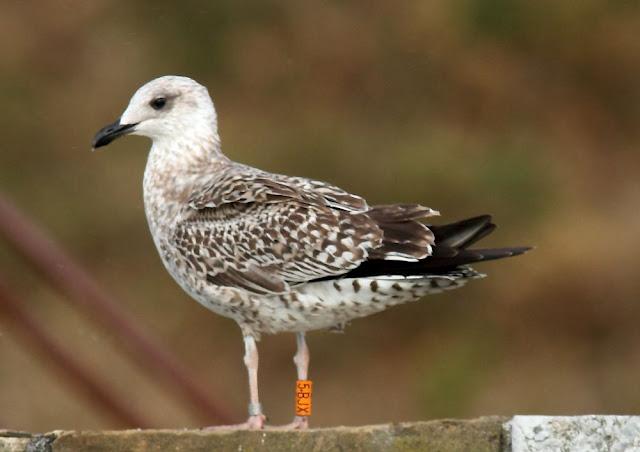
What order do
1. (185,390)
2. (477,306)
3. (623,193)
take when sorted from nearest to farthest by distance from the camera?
(185,390), (477,306), (623,193)

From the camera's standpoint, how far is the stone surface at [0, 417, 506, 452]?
5.75 metres

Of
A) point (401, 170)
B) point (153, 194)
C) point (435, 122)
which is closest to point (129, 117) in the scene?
point (153, 194)

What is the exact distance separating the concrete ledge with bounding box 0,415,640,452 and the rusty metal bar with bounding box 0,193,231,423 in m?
3.64

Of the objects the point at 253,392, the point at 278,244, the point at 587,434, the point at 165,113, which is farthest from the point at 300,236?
the point at 587,434

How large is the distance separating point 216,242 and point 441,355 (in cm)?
723

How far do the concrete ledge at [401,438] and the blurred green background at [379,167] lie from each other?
Result: 638 cm

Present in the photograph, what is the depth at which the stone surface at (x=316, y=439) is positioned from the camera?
18.9 ft

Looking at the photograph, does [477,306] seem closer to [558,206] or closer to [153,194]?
[558,206]

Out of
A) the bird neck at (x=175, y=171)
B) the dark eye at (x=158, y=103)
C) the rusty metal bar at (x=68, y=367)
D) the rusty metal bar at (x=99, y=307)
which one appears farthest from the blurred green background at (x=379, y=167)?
the dark eye at (x=158, y=103)

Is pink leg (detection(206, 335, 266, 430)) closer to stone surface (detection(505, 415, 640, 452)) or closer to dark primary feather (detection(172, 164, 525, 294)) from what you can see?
dark primary feather (detection(172, 164, 525, 294))

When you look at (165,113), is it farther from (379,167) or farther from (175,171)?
(379,167)

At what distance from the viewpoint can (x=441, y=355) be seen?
14102 mm

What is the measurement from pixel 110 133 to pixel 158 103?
298mm

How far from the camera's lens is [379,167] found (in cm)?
1471
